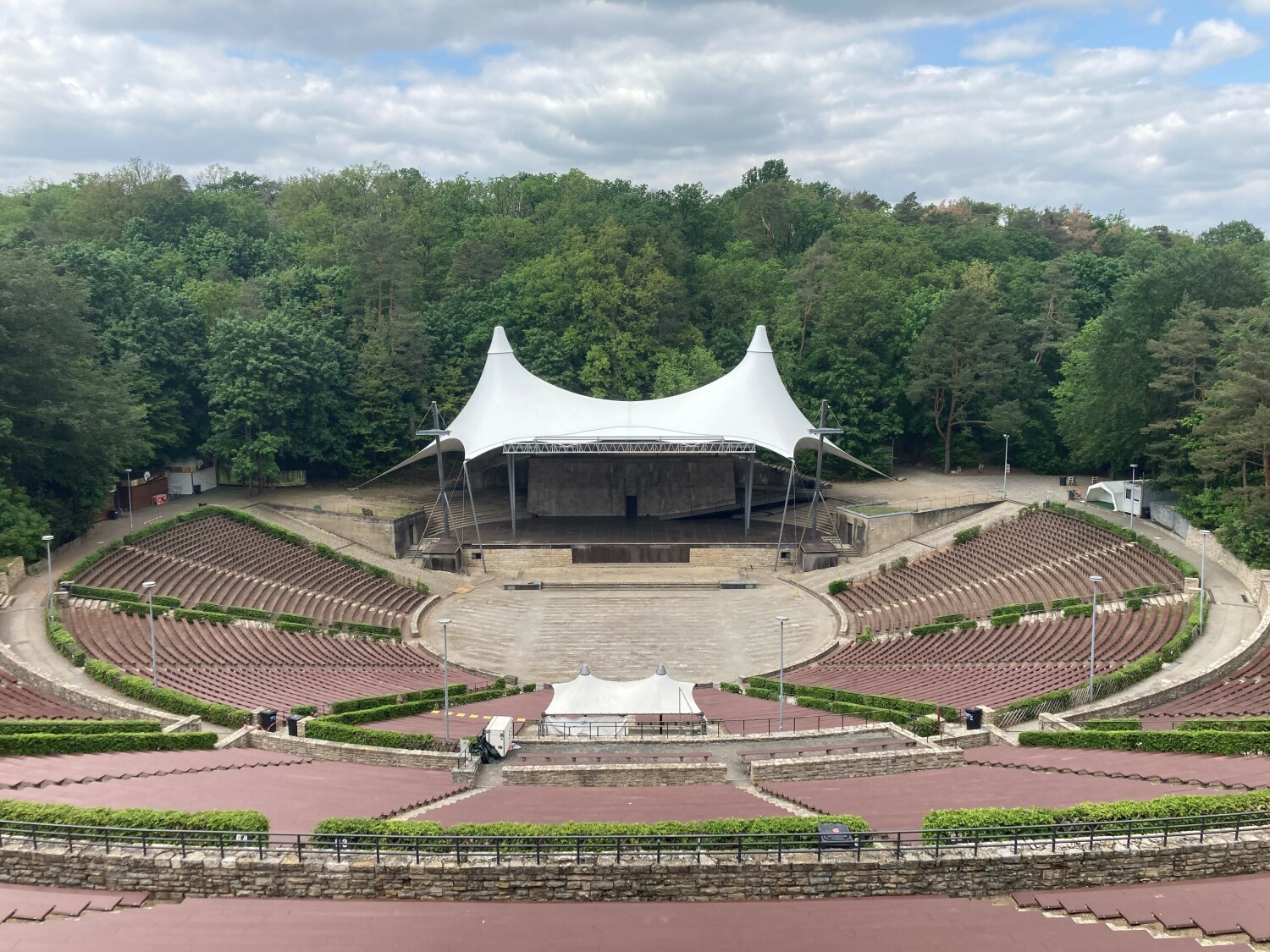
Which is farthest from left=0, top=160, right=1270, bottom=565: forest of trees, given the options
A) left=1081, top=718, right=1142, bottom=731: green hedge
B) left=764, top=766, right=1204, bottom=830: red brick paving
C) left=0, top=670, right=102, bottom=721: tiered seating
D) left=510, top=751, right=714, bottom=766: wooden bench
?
left=510, top=751, right=714, bottom=766: wooden bench

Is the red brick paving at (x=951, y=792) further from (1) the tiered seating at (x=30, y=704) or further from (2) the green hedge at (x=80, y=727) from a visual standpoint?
(1) the tiered seating at (x=30, y=704)

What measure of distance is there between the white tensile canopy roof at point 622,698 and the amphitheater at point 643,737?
0.81 ft

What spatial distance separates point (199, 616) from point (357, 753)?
12.5 metres

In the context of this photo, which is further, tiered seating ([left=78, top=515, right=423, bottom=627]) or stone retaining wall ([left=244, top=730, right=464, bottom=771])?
tiered seating ([left=78, top=515, right=423, bottom=627])

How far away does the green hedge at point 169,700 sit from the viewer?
20.3 m

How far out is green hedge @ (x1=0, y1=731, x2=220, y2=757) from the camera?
55.0ft

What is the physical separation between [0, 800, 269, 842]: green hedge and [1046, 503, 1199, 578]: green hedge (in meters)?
27.8

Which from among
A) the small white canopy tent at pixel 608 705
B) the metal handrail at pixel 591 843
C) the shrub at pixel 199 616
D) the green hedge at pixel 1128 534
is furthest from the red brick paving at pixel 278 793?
the green hedge at pixel 1128 534

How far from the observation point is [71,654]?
24016 millimetres

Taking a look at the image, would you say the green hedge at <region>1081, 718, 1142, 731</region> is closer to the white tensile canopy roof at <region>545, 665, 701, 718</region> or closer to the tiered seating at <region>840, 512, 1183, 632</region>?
the white tensile canopy roof at <region>545, 665, 701, 718</region>

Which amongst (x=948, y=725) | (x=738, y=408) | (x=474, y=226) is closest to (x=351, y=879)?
(x=948, y=725)

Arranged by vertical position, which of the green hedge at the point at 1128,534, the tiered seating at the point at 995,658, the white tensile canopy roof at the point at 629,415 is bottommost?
the tiered seating at the point at 995,658

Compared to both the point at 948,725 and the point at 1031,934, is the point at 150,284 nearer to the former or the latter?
the point at 948,725

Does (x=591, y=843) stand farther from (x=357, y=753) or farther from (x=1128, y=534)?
(x=1128, y=534)
